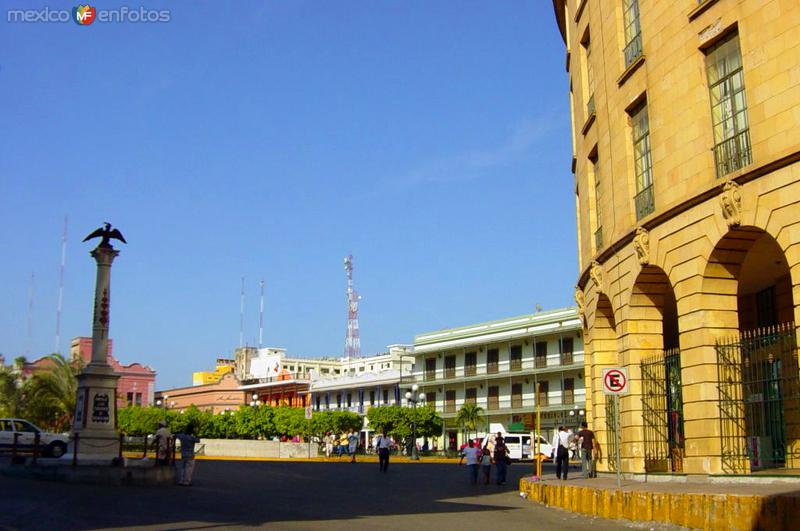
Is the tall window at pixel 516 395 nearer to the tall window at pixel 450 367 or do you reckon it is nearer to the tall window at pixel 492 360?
the tall window at pixel 492 360

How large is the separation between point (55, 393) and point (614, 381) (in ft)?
168

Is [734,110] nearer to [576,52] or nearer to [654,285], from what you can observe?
[654,285]

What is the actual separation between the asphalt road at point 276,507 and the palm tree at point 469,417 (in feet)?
151

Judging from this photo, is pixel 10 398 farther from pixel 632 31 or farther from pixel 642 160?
pixel 632 31

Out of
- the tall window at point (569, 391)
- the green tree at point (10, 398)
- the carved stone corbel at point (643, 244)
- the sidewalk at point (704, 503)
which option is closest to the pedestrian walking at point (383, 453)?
the sidewalk at point (704, 503)

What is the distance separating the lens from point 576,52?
1022 inches

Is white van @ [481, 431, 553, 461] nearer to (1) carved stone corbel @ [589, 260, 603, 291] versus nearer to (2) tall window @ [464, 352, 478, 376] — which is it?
(2) tall window @ [464, 352, 478, 376]

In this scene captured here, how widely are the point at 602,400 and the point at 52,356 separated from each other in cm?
4630

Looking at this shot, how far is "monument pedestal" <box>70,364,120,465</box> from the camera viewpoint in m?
24.5

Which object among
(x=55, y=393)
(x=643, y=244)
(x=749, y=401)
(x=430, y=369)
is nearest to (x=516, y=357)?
(x=430, y=369)

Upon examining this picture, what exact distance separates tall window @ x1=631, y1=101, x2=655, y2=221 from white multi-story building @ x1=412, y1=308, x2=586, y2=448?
145 feet

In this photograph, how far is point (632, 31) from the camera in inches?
818

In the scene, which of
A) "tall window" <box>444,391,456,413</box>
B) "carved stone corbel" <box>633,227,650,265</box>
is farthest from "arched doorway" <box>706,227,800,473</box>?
"tall window" <box>444,391,456,413</box>

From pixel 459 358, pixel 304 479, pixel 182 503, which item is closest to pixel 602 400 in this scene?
pixel 304 479
